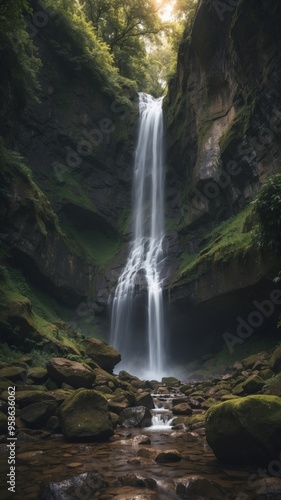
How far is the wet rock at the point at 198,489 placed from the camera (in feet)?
12.9

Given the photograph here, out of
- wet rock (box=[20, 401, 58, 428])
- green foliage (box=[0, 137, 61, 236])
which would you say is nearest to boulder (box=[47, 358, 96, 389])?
wet rock (box=[20, 401, 58, 428])

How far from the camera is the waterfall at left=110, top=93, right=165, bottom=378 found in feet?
65.4

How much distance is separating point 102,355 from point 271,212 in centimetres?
820

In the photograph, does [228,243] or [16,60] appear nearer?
[16,60]

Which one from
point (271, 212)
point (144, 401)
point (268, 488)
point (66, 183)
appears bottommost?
point (268, 488)

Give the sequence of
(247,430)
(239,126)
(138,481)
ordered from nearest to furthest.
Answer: (138,481) < (247,430) < (239,126)

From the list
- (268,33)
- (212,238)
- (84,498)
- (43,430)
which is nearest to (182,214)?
(212,238)

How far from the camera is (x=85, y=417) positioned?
632 cm

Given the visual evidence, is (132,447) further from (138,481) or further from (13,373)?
(13,373)

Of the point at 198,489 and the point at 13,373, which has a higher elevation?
the point at 13,373

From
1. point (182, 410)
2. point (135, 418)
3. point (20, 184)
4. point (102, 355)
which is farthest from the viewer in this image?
point (20, 184)

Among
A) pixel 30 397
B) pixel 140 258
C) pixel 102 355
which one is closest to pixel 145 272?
pixel 140 258

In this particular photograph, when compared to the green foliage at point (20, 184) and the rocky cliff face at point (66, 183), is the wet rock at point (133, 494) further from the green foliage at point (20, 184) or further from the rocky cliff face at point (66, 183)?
the rocky cliff face at point (66, 183)

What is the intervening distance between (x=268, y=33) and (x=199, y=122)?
7627 millimetres
